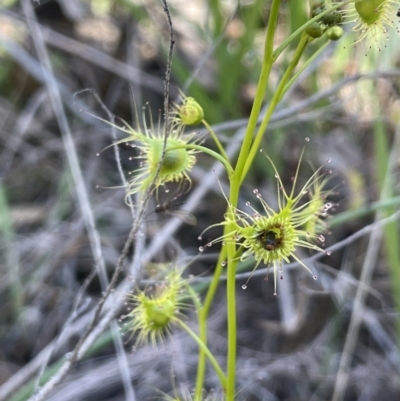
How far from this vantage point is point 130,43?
2305 millimetres

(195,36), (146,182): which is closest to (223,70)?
(195,36)

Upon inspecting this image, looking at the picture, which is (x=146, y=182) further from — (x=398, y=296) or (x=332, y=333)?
(x=332, y=333)

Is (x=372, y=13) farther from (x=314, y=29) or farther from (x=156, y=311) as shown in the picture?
(x=156, y=311)

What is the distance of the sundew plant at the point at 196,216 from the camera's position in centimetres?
133

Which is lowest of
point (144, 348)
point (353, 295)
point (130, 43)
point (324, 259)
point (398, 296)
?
point (144, 348)

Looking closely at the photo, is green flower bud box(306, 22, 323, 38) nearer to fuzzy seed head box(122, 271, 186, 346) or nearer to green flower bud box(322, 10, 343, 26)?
green flower bud box(322, 10, 343, 26)

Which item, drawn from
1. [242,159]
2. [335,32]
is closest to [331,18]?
[335,32]

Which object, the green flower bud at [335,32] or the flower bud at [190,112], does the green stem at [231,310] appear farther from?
the green flower bud at [335,32]

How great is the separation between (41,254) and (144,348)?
0.49m

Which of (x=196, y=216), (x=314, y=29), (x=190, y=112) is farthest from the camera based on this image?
(x=196, y=216)

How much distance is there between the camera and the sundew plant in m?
1.33

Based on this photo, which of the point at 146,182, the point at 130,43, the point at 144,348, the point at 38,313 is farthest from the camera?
the point at 130,43

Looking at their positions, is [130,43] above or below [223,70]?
above

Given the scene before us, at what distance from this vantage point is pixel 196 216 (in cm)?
205
